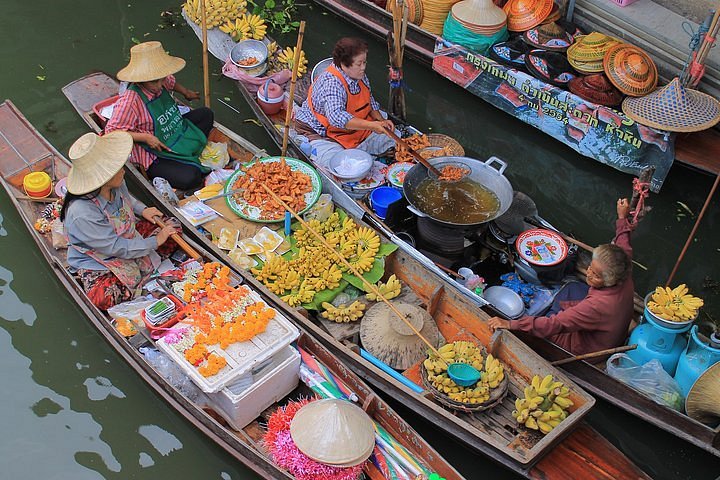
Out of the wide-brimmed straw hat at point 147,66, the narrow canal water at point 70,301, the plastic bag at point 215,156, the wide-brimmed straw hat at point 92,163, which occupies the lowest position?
the narrow canal water at point 70,301

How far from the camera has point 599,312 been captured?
4656 mm

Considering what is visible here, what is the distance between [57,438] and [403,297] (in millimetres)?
2929

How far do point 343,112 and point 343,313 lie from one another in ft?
6.78

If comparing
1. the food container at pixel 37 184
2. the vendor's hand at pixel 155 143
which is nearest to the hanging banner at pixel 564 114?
the vendor's hand at pixel 155 143

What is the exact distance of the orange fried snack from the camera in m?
5.88

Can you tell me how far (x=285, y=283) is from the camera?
17.5ft

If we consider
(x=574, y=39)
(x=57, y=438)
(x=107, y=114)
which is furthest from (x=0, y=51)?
(x=574, y=39)

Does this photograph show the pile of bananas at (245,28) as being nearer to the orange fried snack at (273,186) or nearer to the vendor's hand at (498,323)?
the orange fried snack at (273,186)

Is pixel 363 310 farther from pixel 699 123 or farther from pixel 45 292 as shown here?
pixel 699 123

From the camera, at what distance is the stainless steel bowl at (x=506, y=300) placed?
532 cm

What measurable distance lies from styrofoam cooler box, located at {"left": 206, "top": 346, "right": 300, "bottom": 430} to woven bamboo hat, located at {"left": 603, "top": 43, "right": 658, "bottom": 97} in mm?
4691

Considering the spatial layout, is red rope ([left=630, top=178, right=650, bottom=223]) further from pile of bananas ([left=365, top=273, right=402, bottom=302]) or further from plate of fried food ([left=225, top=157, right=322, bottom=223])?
plate of fried food ([left=225, top=157, right=322, bottom=223])

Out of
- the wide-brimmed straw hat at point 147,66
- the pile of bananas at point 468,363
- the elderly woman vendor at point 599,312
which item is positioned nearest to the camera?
the elderly woman vendor at point 599,312

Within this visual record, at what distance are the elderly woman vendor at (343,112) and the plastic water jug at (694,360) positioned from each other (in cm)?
316
